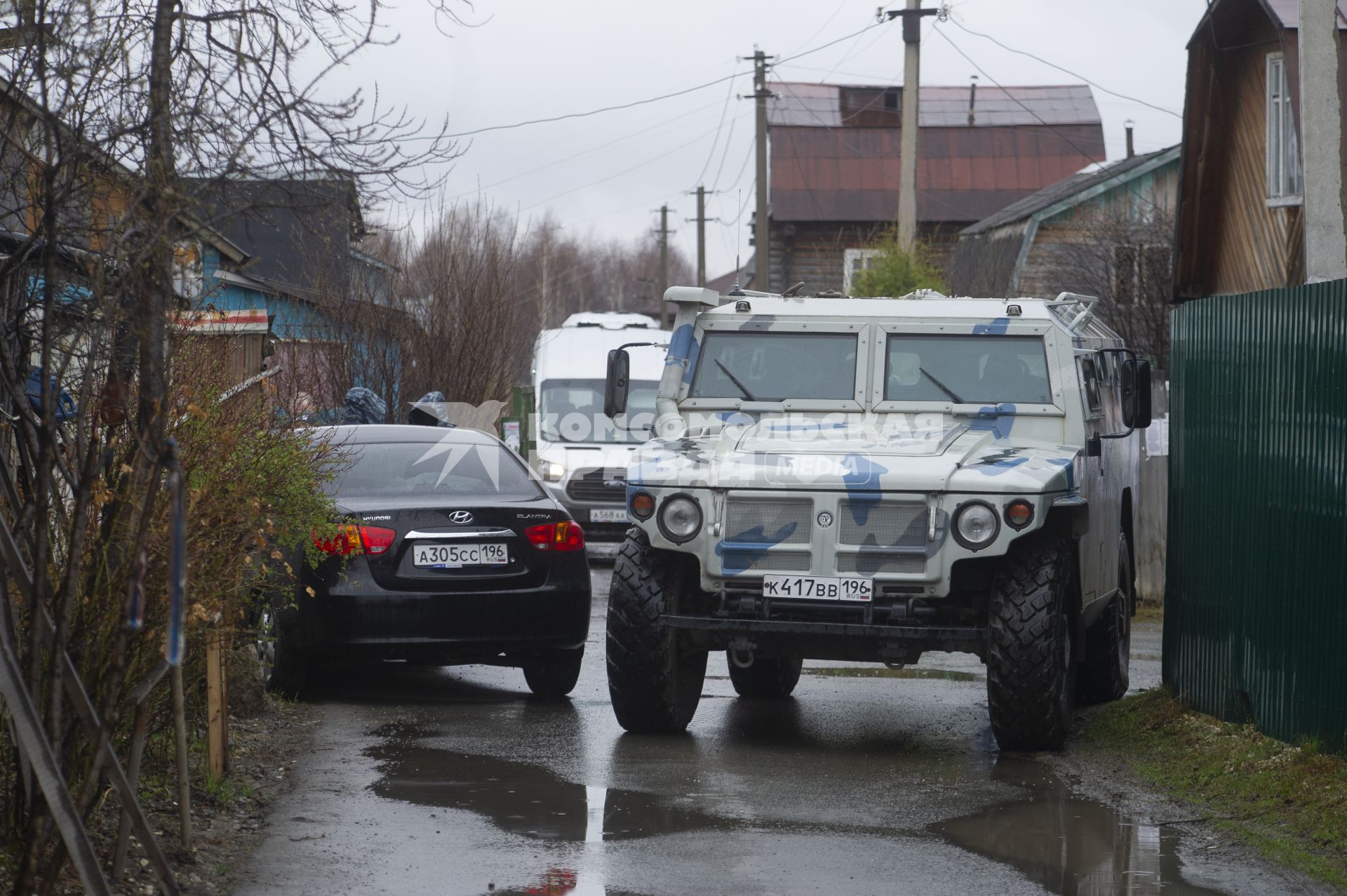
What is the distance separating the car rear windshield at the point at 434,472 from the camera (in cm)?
912

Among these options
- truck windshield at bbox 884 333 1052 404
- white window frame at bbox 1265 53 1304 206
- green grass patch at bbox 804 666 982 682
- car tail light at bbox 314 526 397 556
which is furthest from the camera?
white window frame at bbox 1265 53 1304 206

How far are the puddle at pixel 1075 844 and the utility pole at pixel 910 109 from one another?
17211 mm

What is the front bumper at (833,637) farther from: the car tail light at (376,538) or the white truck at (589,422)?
the white truck at (589,422)

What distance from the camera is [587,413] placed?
20.0 meters

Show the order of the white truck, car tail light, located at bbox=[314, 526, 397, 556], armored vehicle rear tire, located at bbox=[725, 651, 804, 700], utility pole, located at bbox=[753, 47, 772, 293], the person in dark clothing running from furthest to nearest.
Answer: utility pole, located at bbox=[753, 47, 772, 293] → the white truck → the person in dark clothing → armored vehicle rear tire, located at bbox=[725, 651, 804, 700] → car tail light, located at bbox=[314, 526, 397, 556]

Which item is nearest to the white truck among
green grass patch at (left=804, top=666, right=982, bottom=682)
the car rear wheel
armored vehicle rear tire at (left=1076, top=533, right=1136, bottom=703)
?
green grass patch at (left=804, top=666, right=982, bottom=682)

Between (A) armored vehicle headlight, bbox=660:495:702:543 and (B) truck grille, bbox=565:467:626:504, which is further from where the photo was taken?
(B) truck grille, bbox=565:467:626:504

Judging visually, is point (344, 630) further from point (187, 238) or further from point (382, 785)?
point (187, 238)

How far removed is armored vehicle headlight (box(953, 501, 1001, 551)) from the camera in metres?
7.50

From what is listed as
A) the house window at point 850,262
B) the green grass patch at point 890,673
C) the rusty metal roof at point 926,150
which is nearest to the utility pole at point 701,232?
the rusty metal roof at point 926,150

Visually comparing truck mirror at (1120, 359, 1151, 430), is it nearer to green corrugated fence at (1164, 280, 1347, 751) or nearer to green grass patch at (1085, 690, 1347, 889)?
green corrugated fence at (1164, 280, 1347, 751)

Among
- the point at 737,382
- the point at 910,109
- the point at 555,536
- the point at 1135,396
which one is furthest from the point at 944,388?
the point at 910,109

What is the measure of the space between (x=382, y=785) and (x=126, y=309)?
2915mm

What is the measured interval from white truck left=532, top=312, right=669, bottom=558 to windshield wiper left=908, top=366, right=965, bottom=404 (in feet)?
28.8
